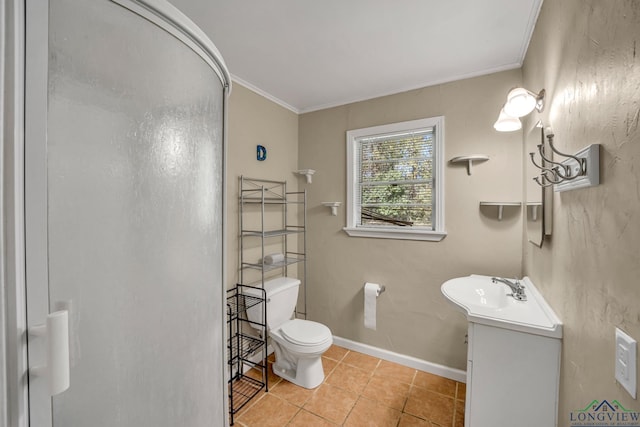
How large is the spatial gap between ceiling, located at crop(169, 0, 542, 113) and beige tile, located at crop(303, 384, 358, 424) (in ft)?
8.25

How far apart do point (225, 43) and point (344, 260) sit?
6.72 feet

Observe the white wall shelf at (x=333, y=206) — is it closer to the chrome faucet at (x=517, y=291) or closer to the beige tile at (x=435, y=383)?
the chrome faucet at (x=517, y=291)

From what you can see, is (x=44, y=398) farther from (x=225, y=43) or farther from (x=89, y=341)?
(x=225, y=43)

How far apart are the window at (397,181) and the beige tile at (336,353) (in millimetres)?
1152

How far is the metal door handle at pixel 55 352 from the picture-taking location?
1.40 feet

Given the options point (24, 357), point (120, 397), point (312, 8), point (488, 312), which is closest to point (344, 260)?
point (488, 312)

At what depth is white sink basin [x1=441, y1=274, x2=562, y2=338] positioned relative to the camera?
1.15m

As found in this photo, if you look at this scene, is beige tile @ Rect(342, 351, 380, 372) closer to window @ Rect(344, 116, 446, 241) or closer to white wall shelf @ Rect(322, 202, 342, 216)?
window @ Rect(344, 116, 446, 241)

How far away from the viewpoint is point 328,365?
238cm

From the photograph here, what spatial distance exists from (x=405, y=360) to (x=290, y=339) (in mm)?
1107

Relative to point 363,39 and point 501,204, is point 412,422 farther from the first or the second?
point 363,39

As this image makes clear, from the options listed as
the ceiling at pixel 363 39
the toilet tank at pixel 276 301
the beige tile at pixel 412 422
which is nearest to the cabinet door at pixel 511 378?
the beige tile at pixel 412 422

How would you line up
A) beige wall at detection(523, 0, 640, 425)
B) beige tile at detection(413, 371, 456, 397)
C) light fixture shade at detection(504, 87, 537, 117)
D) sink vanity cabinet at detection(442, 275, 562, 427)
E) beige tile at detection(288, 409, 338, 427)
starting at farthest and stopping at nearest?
1. beige tile at detection(413, 371, 456, 397)
2. beige tile at detection(288, 409, 338, 427)
3. light fixture shade at detection(504, 87, 537, 117)
4. sink vanity cabinet at detection(442, 275, 562, 427)
5. beige wall at detection(523, 0, 640, 425)

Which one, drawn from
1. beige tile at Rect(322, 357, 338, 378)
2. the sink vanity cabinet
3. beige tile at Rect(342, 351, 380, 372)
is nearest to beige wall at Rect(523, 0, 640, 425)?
the sink vanity cabinet
